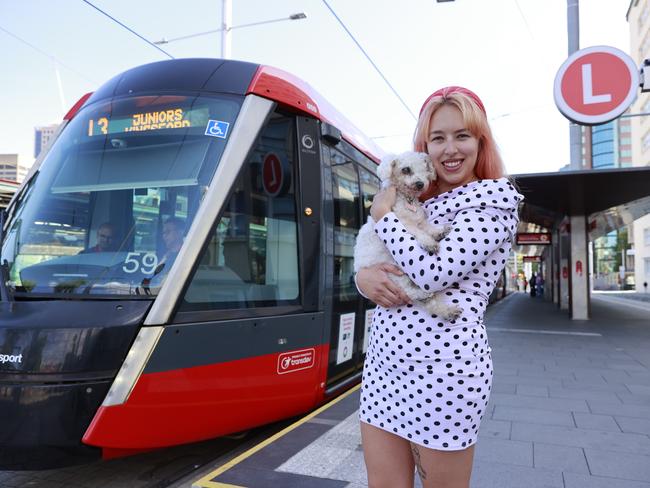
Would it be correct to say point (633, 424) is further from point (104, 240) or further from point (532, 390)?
point (104, 240)

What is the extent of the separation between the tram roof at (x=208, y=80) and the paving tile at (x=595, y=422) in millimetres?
3873

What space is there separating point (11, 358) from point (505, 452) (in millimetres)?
3518

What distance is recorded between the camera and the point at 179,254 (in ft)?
11.9

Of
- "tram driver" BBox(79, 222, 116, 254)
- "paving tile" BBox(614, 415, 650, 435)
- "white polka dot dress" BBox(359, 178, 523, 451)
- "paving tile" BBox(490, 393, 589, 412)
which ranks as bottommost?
"paving tile" BBox(490, 393, 589, 412)

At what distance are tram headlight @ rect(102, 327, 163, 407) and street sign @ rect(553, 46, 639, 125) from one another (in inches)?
311

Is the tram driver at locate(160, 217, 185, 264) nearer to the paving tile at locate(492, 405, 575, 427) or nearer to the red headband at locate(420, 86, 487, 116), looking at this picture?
the red headband at locate(420, 86, 487, 116)

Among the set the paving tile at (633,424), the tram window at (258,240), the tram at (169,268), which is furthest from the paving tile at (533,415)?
the tram window at (258,240)

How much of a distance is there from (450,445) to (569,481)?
2.48 metres

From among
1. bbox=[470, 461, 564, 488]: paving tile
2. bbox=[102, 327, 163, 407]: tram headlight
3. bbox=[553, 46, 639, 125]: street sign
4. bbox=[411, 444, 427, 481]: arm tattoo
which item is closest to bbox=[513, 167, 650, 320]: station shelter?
bbox=[553, 46, 639, 125]: street sign

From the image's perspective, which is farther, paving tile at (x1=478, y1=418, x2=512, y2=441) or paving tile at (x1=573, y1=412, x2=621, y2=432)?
paving tile at (x1=573, y1=412, x2=621, y2=432)

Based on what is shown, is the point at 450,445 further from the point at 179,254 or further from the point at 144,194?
the point at 144,194

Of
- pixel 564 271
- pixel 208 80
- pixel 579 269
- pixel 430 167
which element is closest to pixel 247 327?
pixel 208 80

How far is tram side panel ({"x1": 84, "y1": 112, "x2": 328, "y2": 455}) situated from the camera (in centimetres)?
342

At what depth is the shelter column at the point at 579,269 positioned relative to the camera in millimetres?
16500
